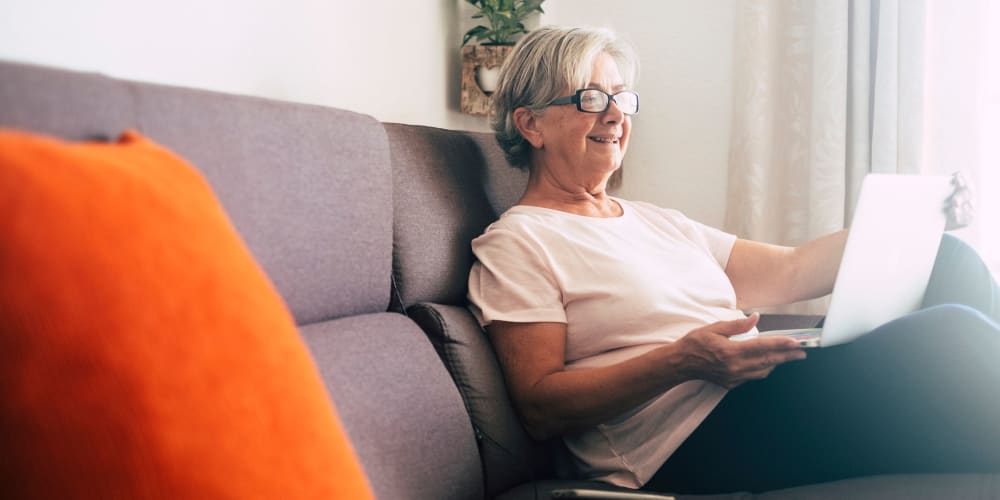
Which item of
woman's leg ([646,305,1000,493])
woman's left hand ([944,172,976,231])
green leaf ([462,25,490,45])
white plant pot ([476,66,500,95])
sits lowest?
woman's leg ([646,305,1000,493])

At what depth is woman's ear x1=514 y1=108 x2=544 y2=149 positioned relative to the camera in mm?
1828

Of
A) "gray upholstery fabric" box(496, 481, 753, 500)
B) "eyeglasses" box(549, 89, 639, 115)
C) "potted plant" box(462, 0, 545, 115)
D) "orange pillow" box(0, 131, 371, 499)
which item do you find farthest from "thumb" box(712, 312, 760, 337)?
"potted plant" box(462, 0, 545, 115)

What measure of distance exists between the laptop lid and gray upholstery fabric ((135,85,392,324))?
2.19 ft

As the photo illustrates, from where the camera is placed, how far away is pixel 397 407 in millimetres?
1267

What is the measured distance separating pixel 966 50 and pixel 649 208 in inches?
47.5

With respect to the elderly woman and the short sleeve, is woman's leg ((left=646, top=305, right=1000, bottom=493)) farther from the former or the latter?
the short sleeve

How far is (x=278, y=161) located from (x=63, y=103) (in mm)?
329

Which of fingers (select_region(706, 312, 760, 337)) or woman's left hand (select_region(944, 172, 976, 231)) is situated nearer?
fingers (select_region(706, 312, 760, 337))

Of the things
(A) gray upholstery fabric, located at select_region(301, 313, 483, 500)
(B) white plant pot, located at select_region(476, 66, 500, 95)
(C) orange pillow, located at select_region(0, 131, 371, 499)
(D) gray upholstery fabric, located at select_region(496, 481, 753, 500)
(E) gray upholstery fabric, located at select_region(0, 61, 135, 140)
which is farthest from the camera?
(B) white plant pot, located at select_region(476, 66, 500, 95)

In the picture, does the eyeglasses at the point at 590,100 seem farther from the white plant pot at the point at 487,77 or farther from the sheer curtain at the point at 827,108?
the sheer curtain at the point at 827,108

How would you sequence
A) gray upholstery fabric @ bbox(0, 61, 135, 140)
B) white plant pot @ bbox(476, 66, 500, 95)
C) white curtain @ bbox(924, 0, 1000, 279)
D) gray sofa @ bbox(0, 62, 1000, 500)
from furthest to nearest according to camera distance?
white curtain @ bbox(924, 0, 1000, 279), white plant pot @ bbox(476, 66, 500, 95), gray sofa @ bbox(0, 62, 1000, 500), gray upholstery fabric @ bbox(0, 61, 135, 140)

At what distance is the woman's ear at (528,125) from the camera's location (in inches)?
72.0

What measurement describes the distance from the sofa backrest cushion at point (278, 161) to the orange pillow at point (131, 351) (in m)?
0.13

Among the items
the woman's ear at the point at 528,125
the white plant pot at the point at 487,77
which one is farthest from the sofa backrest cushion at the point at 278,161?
the white plant pot at the point at 487,77
